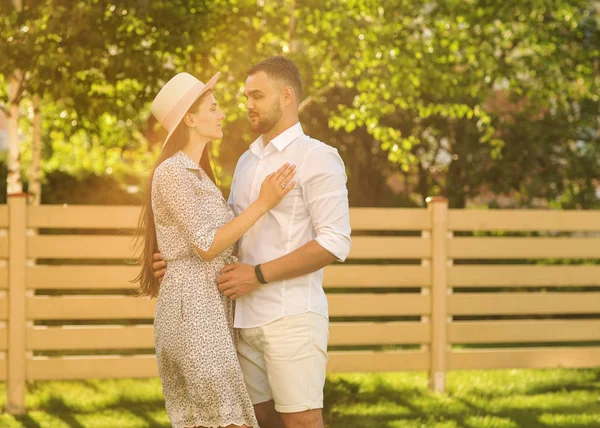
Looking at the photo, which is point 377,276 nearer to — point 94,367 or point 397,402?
point 397,402

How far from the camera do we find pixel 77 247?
22.9ft

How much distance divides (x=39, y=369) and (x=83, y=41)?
244cm

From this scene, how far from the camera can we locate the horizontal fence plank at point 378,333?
7.33m

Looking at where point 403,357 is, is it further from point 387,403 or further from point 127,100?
point 127,100

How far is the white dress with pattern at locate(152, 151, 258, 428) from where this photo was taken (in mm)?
3389

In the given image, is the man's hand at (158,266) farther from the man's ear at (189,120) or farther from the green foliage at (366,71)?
the green foliage at (366,71)

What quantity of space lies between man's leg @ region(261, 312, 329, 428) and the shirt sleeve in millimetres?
419

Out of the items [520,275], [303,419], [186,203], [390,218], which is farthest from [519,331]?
[186,203]

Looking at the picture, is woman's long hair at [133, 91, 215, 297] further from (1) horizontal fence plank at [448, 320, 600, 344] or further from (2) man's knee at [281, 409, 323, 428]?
(1) horizontal fence plank at [448, 320, 600, 344]

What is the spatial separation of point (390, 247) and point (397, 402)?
3.91 ft

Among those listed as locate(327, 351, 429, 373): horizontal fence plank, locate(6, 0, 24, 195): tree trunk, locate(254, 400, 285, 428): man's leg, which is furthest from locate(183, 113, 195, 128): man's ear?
locate(6, 0, 24, 195): tree trunk

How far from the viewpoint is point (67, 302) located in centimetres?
696

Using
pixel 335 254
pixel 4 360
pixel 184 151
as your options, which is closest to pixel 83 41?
pixel 4 360

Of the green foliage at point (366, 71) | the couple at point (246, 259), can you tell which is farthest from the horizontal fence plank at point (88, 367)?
the couple at point (246, 259)
